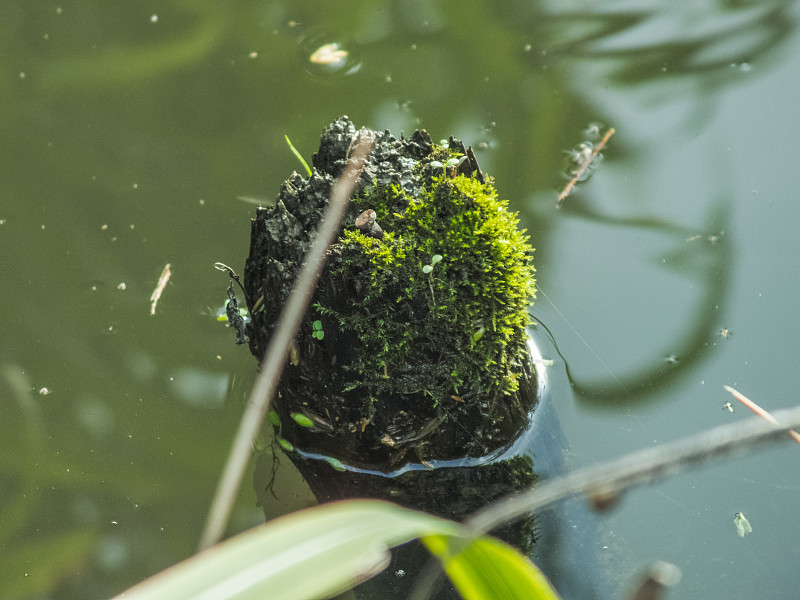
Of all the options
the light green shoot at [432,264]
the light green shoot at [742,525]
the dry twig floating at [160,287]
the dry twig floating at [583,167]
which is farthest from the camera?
the dry twig floating at [583,167]

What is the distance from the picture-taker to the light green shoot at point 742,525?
172 centimetres

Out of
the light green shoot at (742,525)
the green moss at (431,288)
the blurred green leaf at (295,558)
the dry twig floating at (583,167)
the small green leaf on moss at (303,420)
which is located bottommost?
the light green shoot at (742,525)

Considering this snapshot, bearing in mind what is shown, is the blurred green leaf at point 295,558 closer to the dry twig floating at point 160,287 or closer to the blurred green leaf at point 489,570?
the blurred green leaf at point 489,570

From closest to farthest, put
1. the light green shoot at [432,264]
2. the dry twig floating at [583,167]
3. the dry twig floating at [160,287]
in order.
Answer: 1. the light green shoot at [432,264]
2. the dry twig floating at [160,287]
3. the dry twig floating at [583,167]

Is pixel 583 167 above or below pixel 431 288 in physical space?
below

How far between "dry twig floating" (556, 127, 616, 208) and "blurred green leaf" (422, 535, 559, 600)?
1.90m

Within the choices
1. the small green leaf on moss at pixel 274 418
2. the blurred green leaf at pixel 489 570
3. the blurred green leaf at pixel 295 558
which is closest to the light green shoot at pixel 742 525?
the small green leaf on moss at pixel 274 418

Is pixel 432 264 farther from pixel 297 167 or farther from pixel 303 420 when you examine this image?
pixel 297 167

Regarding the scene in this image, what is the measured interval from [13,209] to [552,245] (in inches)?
81.7

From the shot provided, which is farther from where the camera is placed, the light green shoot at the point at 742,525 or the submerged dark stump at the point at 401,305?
the light green shoot at the point at 742,525

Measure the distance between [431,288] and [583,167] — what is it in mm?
1185

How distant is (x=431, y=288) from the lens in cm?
152

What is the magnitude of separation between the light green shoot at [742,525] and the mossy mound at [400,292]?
734 millimetres

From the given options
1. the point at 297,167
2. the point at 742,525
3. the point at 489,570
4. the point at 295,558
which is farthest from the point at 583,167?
the point at 295,558
